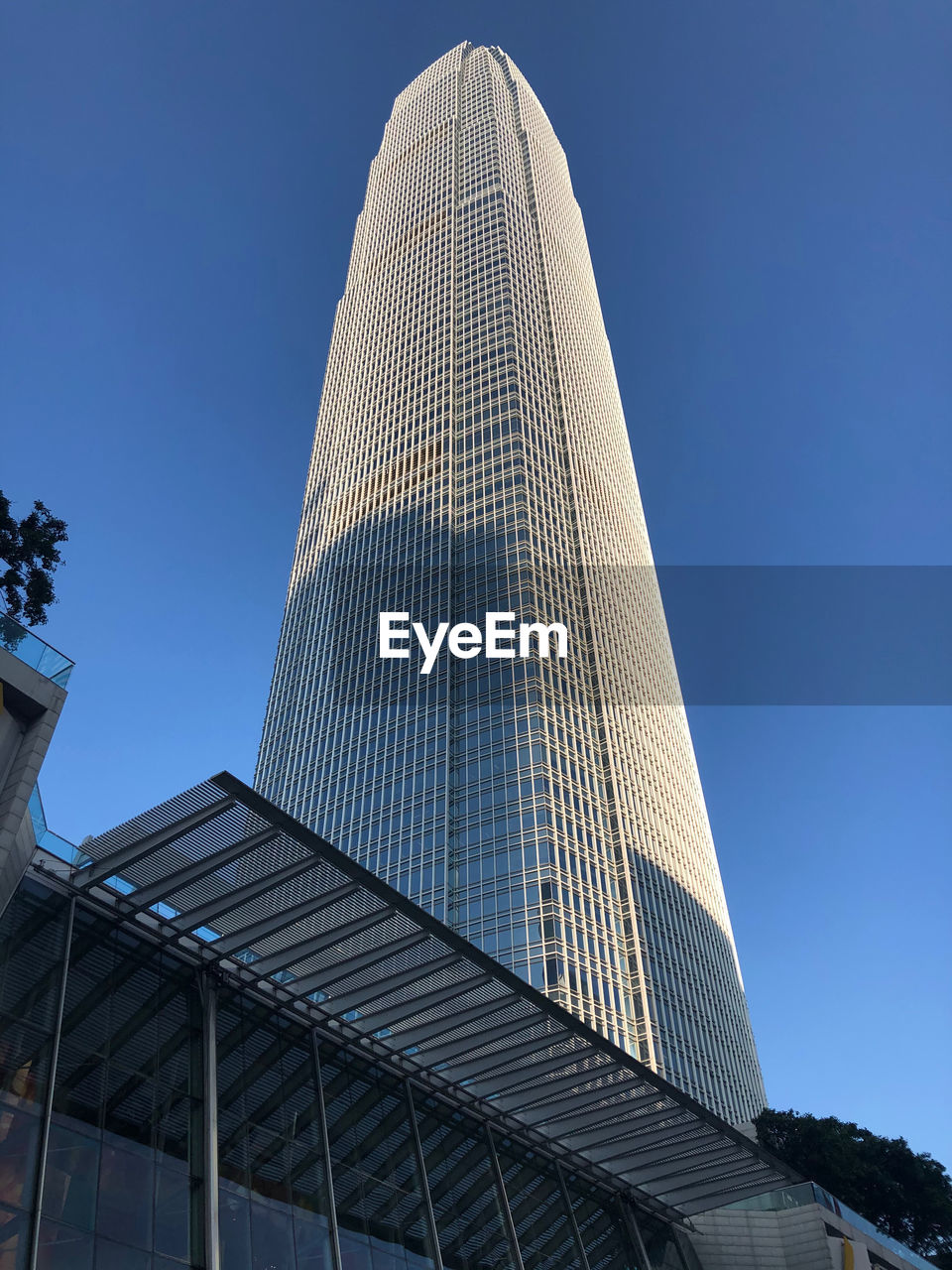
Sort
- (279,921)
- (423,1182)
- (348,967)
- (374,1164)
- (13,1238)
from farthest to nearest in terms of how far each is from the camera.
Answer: (423,1182)
(374,1164)
(348,967)
(279,921)
(13,1238)

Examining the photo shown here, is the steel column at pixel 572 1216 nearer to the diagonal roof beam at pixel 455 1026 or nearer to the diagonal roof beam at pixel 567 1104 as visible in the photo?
the diagonal roof beam at pixel 567 1104

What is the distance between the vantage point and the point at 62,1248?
20.1 m

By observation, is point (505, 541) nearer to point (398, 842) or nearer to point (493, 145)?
point (398, 842)

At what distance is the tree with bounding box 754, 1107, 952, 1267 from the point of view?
6356 cm

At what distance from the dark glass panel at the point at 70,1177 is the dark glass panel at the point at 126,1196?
272 millimetres

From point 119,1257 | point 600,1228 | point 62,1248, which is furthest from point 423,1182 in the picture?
point 62,1248

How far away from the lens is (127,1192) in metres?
22.3

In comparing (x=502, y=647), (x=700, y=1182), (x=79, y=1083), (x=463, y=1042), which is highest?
(x=502, y=647)

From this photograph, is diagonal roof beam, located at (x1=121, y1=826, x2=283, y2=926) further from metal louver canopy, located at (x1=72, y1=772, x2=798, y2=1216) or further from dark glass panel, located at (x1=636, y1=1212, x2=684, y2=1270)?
dark glass panel, located at (x1=636, y1=1212, x2=684, y2=1270)

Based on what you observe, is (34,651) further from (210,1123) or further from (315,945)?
(210,1123)

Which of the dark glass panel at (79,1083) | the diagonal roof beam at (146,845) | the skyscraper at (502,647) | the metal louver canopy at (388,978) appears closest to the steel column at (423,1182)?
the metal louver canopy at (388,978)

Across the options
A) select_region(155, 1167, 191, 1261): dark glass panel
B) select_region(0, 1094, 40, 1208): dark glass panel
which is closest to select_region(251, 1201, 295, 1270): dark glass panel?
select_region(155, 1167, 191, 1261): dark glass panel

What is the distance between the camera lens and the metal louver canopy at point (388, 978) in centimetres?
2488

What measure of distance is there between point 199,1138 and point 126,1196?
2875 millimetres
